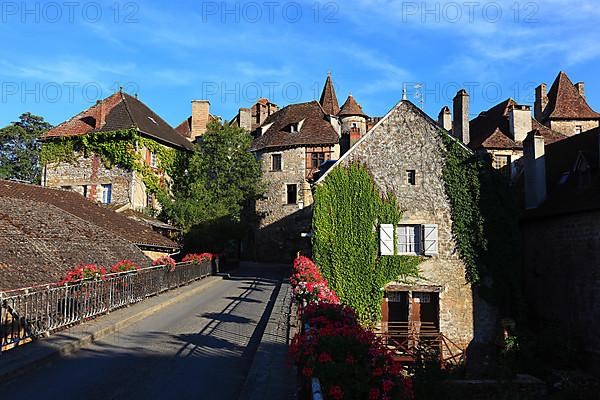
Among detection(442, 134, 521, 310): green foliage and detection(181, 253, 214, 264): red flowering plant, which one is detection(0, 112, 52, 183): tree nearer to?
detection(181, 253, 214, 264): red flowering plant

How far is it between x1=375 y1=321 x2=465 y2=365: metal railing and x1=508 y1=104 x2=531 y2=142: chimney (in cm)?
1701

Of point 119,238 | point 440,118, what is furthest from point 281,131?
point 119,238

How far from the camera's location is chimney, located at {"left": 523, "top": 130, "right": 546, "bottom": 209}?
19016mm

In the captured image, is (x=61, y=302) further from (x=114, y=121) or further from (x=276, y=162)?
(x=276, y=162)

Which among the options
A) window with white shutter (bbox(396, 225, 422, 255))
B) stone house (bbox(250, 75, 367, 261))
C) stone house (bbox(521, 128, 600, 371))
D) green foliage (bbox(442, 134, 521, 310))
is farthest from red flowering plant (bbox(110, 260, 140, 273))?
stone house (bbox(250, 75, 367, 261))

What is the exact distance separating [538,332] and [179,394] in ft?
48.2

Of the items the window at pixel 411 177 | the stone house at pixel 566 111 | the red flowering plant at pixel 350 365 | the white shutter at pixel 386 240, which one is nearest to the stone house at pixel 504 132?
the stone house at pixel 566 111

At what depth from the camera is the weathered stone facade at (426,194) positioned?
58.0 ft

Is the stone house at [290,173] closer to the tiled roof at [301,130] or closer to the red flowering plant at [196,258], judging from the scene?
the tiled roof at [301,130]

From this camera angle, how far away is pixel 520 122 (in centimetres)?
3030

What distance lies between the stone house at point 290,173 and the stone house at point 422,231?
17.7 meters

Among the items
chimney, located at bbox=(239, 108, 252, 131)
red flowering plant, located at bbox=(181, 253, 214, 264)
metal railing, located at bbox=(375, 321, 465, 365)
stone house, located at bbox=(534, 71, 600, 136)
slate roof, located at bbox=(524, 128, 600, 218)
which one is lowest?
metal railing, located at bbox=(375, 321, 465, 365)

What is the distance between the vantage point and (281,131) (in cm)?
3938

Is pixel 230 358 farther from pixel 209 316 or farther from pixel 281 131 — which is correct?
pixel 281 131
